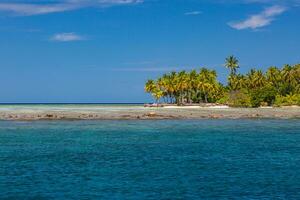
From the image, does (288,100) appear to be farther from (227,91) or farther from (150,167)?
(150,167)

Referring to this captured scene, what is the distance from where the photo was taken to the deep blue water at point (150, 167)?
26422 millimetres

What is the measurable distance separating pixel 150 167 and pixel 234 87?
139 metres

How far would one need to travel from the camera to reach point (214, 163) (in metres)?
36.8

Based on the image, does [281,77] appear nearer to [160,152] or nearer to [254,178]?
[160,152]

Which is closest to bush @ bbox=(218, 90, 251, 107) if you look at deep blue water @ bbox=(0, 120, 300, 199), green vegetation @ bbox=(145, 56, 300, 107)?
green vegetation @ bbox=(145, 56, 300, 107)

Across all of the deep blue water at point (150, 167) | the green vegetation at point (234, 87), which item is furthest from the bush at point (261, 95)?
the deep blue water at point (150, 167)

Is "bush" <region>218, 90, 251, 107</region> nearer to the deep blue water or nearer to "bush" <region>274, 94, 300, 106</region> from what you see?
"bush" <region>274, 94, 300, 106</region>

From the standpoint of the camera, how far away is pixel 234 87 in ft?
561

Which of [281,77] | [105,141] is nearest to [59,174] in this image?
[105,141]

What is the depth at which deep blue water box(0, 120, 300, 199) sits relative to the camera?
2642 cm

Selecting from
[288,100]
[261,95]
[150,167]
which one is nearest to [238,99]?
[261,95]

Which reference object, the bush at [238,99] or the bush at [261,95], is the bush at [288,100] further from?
the bush at [238,99]

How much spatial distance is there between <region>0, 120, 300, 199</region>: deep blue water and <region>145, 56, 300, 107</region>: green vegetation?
→ 3924 inches

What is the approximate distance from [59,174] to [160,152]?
1380 cm
